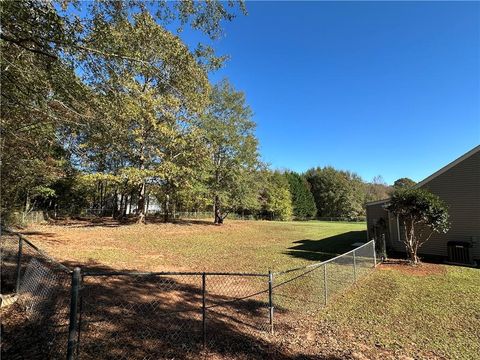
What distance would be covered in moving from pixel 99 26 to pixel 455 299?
10.2m

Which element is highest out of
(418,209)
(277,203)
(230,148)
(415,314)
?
(230,148)

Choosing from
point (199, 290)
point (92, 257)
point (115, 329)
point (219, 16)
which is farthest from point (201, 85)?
point (92, 257)

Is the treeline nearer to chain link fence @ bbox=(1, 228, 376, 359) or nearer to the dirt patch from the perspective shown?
chain link fence @ bbox=(1, 228, 376, 359)

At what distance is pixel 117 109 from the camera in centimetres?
842

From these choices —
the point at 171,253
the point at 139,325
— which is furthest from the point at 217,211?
the point at 139,325

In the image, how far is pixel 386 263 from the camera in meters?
11.3

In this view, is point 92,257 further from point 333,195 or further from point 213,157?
point 333,195

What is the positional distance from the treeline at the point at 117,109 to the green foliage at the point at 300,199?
1003 inches

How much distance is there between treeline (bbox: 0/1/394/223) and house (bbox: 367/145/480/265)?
10486mm

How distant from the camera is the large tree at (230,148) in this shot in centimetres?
2553

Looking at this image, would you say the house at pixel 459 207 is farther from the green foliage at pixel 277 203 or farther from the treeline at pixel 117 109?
the green foliage at pixel 277 203

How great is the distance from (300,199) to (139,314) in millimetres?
50143

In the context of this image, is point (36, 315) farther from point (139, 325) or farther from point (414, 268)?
point (414, 268)

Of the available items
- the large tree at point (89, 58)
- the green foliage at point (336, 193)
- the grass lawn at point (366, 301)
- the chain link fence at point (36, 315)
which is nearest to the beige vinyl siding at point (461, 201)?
the grass lawn at point (366, 301)
